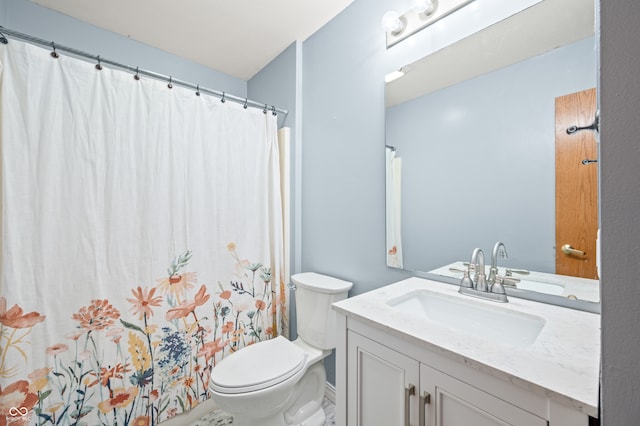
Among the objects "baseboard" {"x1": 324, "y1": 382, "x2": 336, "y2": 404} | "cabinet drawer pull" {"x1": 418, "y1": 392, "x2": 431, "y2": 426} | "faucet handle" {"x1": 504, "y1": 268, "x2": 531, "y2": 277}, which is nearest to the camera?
"cabinet drawer pull" {"x1": 418, "y1": 392, "x2": 431, "y2": 426}

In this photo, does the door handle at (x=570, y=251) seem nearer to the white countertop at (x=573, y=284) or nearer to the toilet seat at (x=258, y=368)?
the white countertop at (x=573, y=284)

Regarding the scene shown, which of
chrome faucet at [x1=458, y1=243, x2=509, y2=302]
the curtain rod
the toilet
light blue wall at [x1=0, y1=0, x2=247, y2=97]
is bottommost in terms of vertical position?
the toilet

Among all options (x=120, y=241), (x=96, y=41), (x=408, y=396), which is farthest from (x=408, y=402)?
(x=96, y=41)

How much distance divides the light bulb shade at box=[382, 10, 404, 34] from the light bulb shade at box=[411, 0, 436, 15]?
90mm

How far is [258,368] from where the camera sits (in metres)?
1.32

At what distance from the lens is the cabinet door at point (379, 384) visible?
82 cm

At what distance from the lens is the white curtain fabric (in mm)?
1382

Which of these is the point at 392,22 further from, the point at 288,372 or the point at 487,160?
the point at 288,372

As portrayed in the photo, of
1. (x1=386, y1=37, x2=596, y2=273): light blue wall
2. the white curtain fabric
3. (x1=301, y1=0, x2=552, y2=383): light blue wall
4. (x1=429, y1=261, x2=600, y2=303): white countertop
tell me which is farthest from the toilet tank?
(x1=429, y1=261, x2=600, y2=303): white countertop

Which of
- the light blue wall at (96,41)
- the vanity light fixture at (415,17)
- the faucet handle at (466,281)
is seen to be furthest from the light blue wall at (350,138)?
the light blue wall at (96,41)

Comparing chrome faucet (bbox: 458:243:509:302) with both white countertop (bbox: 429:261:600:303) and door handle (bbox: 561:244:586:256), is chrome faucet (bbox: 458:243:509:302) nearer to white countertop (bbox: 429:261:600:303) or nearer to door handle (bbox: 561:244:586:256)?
white countertop (bbox: 429:261:600:303)

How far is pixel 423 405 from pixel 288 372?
71 centimetres

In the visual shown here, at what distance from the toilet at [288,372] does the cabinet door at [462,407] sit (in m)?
0.74

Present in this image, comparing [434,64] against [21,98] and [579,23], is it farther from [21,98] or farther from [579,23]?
[21,98]
